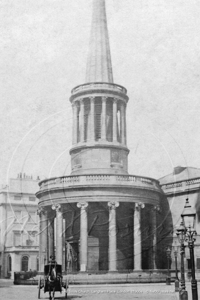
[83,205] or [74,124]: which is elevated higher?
[74,124]

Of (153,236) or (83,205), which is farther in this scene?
(153,236)

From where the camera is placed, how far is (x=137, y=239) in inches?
1741

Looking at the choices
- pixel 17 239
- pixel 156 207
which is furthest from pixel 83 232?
pixel 17 239

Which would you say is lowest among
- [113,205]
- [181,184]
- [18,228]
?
[113,205]

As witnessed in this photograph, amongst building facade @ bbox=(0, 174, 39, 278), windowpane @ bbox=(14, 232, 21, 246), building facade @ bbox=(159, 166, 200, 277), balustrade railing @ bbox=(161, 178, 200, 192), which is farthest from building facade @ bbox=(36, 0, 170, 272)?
windowpane @ bbox=(14, 232, 21, 246)

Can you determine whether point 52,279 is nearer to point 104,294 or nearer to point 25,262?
point 104,294

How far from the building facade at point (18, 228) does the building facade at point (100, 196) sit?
83.1 ft

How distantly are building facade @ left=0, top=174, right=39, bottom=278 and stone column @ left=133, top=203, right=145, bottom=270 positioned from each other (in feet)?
106

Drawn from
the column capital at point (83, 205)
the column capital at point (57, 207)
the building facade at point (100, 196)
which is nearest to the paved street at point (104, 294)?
the building facade at point (100, 196)

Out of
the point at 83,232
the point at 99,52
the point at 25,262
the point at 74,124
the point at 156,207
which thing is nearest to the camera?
the point at 83,232

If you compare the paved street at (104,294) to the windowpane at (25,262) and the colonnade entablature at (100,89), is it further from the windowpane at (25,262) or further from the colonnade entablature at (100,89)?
the windowpane at (25,262)

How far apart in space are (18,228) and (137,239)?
39165mm

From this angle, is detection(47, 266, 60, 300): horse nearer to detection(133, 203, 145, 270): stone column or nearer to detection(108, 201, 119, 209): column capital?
detection(108, 201, 119, 209): column capital

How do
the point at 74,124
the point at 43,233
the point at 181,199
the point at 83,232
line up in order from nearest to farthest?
1. the point at 83,232
2. the point at 43,233
3. the point at 74,124
4. the point at 181,199
